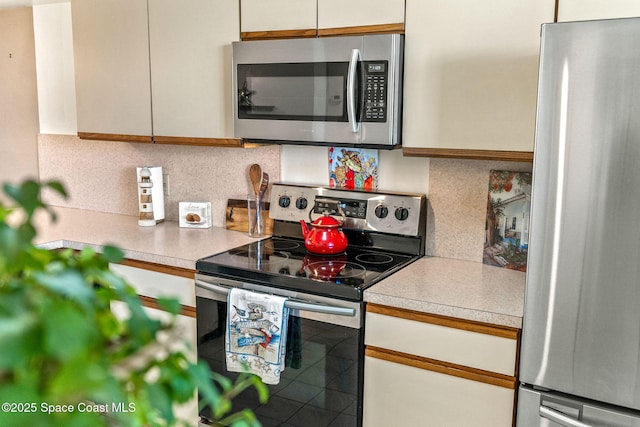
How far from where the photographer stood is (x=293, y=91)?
2459mm

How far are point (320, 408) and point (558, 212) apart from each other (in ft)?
3.55

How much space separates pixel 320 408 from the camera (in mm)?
2203

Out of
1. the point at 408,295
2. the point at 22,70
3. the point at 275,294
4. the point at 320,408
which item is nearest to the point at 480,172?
the point at 408,295

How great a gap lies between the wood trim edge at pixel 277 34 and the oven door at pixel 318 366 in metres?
1.00

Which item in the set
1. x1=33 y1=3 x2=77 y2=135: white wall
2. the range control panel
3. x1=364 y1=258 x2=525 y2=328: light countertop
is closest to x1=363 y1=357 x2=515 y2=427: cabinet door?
x1=364 y1=258 x2=525 y2=328: light countertop

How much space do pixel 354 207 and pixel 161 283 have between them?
2.86 feet

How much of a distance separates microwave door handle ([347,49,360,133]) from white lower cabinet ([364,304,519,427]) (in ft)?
2.28

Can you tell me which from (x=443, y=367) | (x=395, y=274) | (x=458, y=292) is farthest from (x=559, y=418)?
(x=395, y=274)

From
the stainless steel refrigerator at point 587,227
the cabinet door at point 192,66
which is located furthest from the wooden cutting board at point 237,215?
the stainless steel refrigerator at point 587,227

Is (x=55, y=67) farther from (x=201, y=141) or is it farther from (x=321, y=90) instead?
(x=321, y=90)

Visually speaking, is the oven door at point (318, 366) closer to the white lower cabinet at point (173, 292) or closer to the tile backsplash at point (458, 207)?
the white lower cabinet at point (173, 292)

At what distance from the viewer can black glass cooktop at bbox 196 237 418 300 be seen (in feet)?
7.04

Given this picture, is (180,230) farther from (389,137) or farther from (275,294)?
(389,137)

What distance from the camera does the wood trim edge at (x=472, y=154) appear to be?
2.07 m
